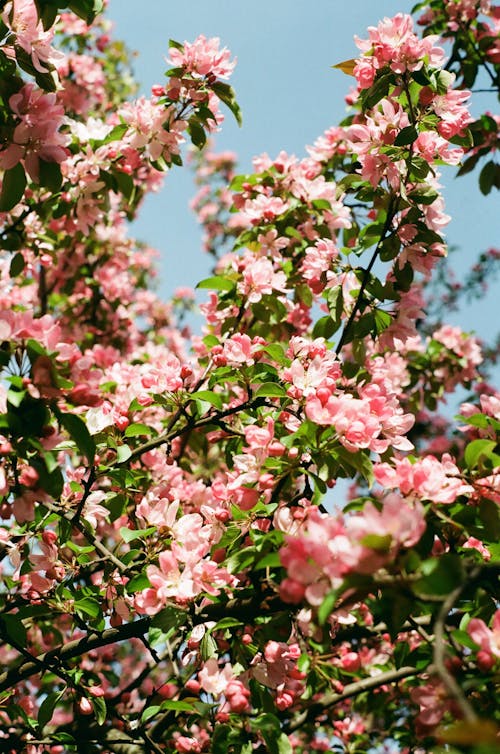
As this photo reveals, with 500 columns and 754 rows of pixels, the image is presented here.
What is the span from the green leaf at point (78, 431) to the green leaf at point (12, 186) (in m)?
0.83

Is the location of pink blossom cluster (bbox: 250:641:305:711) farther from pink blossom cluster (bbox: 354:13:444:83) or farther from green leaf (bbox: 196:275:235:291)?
pink blossom cluster (bbox: 354:13:444:83)

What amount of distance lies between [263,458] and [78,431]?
602mm

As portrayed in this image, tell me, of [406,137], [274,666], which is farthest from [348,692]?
[406,137]

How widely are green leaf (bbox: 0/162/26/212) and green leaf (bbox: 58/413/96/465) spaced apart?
0.83 meters

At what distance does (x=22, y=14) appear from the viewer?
186 cm

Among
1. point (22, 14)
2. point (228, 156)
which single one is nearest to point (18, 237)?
point (22, 14)

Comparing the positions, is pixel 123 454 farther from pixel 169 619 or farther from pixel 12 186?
pixel 12 186

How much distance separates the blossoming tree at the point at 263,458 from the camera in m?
1.32

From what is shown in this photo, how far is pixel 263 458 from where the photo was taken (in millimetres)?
1790

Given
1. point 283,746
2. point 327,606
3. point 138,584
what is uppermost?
point 138,584

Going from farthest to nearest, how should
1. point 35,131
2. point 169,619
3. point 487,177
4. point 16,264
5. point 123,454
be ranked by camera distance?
point 487,177, point 16,264, point 123,454, point 35,131, point 169,619

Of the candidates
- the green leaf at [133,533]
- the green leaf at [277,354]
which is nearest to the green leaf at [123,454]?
the green leaf at [133,533]

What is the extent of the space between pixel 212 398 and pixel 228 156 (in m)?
8.09

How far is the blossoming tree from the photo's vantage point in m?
1.32
